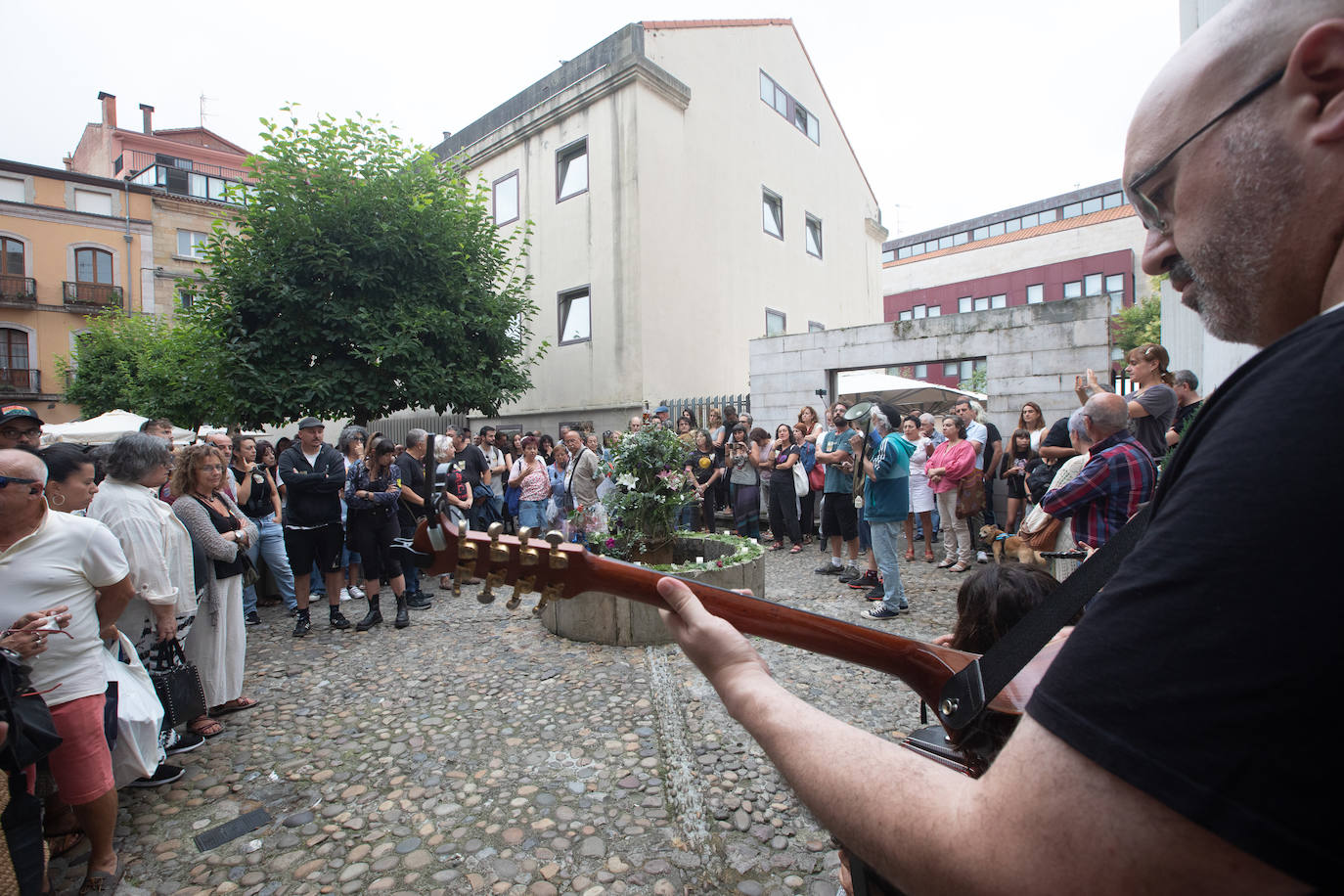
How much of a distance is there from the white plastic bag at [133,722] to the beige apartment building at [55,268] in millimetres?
34263

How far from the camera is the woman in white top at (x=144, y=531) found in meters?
3.73

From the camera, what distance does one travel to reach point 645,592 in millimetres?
1518

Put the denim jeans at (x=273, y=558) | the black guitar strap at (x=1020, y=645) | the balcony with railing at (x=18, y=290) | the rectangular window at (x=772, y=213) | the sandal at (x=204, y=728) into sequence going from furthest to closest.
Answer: the balcony with railing at (x=18, y=290), the rectangular window at (x=772, y=213), the denim jeans at (x=273, y=558), the sandal at (x=204, y=728), the black guitar strap at (x=1020, y=645)

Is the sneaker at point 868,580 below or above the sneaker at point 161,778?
above

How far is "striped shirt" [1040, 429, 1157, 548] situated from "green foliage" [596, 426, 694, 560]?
352 cm

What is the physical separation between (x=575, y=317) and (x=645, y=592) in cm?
1575

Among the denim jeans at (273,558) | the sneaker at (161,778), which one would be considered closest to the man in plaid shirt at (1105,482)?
the sneaker at (161,778)

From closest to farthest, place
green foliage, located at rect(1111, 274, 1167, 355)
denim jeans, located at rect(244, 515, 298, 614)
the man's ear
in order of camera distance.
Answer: the man's ear < denim jeans, located at rect(244, 515, 298, 614) < green foliage, located at rect(1111, 274, 1167, 355)

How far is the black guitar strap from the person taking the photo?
1.25 m

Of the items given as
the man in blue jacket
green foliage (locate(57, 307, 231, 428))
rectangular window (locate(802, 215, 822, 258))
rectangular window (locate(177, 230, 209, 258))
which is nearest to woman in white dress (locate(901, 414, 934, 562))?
the man in blue jacket

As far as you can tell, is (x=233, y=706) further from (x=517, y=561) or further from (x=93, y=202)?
(x=93, y=202)

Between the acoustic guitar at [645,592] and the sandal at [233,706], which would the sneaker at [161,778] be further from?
Result: the acoustic guitar at [645,592]

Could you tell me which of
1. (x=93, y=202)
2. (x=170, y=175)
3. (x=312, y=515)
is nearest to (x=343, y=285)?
(x=312, y=515)

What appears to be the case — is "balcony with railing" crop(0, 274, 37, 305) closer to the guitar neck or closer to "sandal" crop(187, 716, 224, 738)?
"sandal" crop(187, 716, 224, 738)
